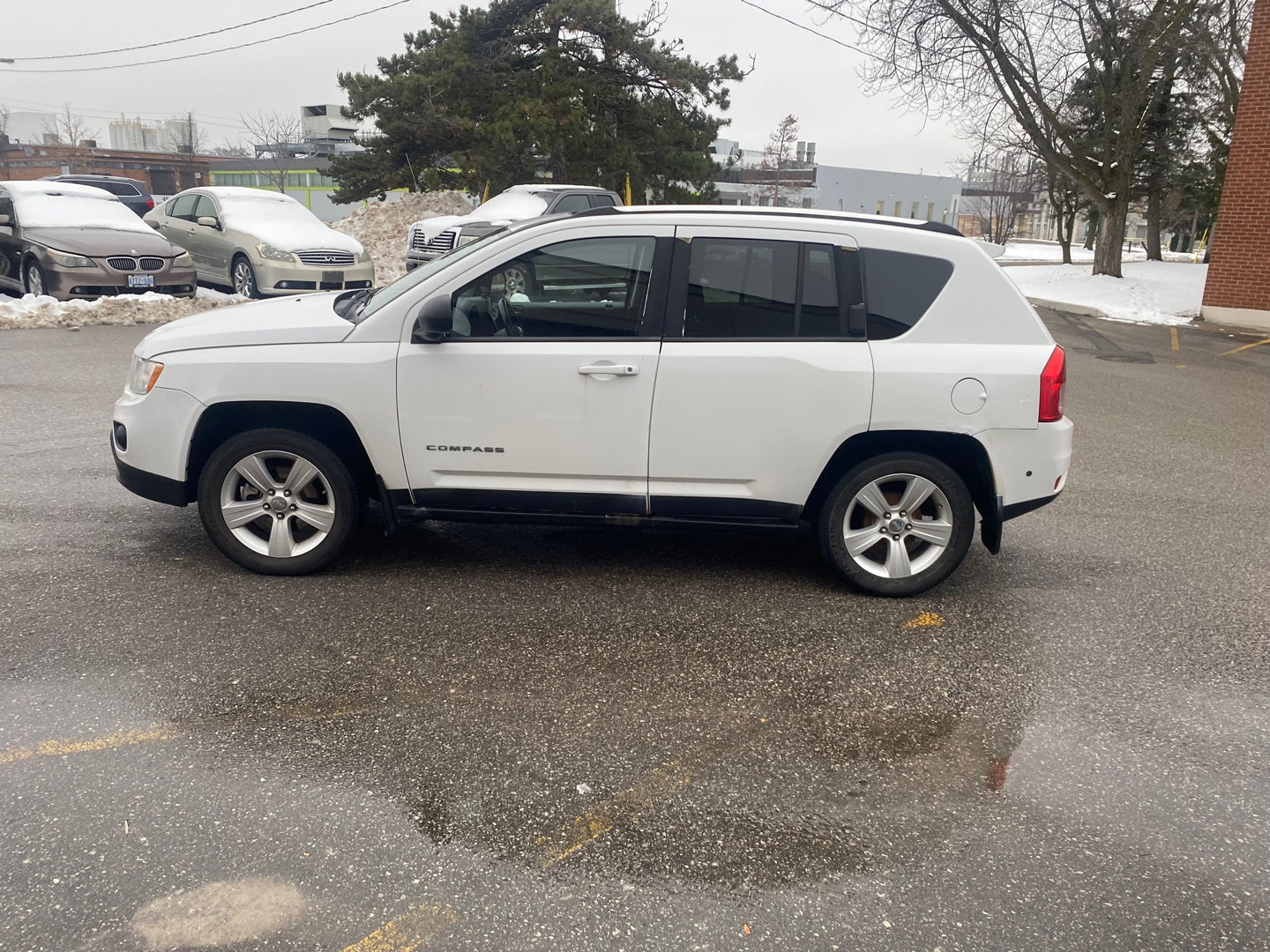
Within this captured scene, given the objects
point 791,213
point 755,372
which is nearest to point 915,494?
point 755,372

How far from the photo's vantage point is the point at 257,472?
4820 millimetres

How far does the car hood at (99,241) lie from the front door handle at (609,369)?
11929 mm

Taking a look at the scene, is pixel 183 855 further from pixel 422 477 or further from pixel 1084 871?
pixel 1084 871

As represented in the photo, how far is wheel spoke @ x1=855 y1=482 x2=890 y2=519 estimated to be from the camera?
479 cm

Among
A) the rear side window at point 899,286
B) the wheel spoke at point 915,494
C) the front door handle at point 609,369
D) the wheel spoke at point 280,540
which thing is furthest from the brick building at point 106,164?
the wheel spoke at point 915,494

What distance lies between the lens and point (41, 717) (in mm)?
3553

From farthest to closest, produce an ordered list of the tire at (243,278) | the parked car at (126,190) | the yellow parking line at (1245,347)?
the parked car at (126,190) → the yellow parking line at (1245,347) → the tire at (243,278)

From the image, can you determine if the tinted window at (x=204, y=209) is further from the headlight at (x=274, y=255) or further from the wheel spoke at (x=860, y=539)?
the wheel spoke at (x=860, y=539)

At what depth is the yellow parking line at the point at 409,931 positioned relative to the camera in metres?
2.52

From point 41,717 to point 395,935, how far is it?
1.86 m

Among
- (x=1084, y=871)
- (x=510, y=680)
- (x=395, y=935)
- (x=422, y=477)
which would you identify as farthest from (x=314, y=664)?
(x=1084, y=871)

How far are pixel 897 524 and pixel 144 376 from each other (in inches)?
150

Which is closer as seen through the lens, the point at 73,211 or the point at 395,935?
the point at 395,935

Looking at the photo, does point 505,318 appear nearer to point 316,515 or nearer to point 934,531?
point 316,515
